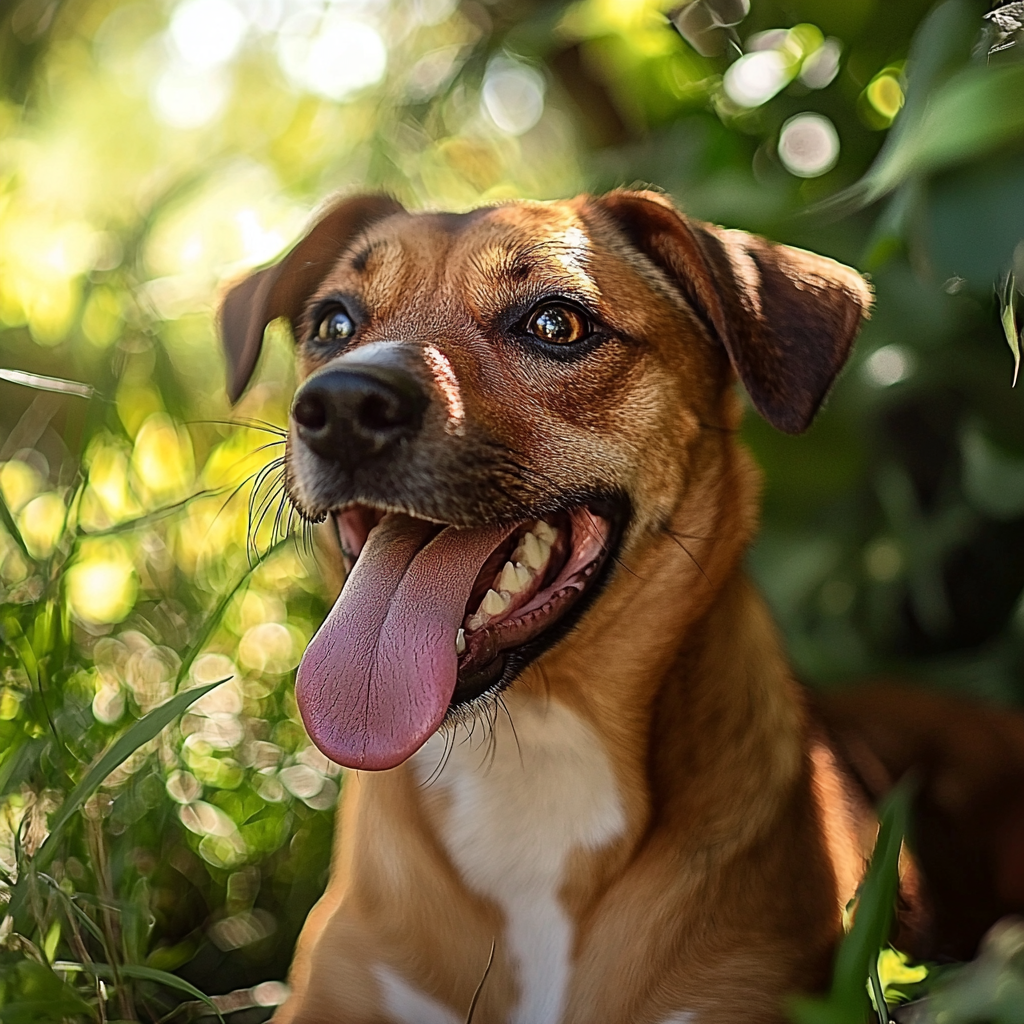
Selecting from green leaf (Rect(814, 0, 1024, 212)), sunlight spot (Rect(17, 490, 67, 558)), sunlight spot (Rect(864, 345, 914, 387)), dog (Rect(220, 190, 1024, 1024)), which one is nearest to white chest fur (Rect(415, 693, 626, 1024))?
dog (Rect(220, 190, 1024, 1024))

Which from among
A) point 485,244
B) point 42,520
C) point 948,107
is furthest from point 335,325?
point 42,520

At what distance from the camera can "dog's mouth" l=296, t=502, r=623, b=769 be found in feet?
6.17

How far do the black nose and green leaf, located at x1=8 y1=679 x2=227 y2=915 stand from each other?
1.37 ft

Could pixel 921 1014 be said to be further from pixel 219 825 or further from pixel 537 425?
pixel 219 825

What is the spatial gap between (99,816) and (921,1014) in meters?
1.52

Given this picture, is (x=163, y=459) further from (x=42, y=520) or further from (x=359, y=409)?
(x=359, y=409)

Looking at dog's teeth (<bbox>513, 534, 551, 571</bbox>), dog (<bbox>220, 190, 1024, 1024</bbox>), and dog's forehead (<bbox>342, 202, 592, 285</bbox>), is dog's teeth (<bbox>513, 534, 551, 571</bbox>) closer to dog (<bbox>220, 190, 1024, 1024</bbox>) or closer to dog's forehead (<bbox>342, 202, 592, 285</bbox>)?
dog (<bbox>220, 190, 1024, 1024</bbox>)

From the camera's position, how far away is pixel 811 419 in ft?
6.78

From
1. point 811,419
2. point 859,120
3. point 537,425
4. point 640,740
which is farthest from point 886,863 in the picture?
point 859,120

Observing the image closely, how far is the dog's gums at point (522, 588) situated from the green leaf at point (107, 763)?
410mm

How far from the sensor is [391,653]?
1917 mm

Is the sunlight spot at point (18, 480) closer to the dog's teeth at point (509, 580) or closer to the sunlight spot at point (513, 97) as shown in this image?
the dog's teeth at point (509, 580)

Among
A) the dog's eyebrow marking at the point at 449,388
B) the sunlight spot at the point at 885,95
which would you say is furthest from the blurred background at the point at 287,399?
the dog's eyebrow marking at the point at 449,388

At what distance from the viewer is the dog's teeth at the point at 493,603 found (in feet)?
6.70
